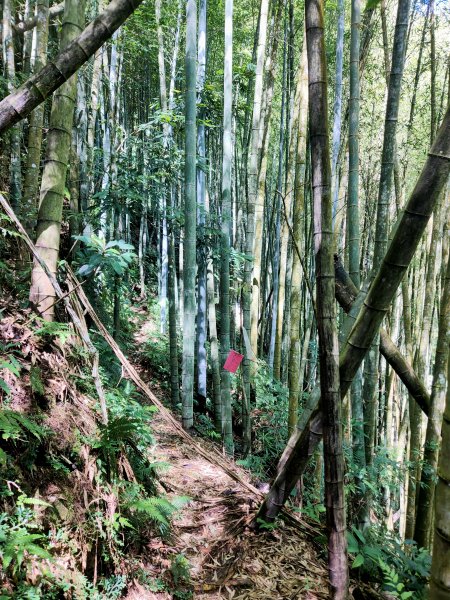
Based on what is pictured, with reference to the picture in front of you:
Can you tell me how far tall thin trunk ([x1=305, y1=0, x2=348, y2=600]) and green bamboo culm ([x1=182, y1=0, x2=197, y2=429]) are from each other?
7.25 ft

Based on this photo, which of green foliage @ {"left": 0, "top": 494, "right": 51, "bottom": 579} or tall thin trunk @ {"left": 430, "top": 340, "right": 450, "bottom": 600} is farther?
green foliage @ {"left": 0, "top": 494, "right": 51, "bottom": 579}

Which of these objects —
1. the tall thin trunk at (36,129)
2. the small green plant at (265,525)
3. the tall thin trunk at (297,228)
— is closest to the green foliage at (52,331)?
the small green plant at (265,525)

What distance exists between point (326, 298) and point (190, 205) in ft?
7.70

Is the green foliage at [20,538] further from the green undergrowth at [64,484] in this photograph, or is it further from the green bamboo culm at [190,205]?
the green bamboo culm at [190,205]

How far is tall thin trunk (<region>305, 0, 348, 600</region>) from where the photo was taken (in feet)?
3.56

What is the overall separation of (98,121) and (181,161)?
257cm

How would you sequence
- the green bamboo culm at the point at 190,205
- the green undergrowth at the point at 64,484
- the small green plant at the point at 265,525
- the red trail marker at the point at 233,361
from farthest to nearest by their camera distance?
1. the green bamboo culm at the point at 190,205
2. the red trail marker at the point at 233,361
3. the small green plant at the point at 265,525
4. the green undergrowth at the point at 64,484

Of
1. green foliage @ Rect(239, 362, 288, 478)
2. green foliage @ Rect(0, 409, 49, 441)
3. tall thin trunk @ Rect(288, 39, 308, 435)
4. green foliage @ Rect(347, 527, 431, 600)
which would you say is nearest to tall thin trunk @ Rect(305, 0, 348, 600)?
green foliage @ Rect(347, 527, 431, 600)

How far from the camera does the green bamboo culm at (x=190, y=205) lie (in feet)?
10.3

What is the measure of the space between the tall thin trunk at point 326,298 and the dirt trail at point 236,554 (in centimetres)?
57

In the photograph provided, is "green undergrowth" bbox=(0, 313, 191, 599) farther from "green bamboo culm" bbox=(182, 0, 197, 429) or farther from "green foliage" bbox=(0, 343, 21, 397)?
"green bamboo culm" bbox=(182, 0, 197, 429)

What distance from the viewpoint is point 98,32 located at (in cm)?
138

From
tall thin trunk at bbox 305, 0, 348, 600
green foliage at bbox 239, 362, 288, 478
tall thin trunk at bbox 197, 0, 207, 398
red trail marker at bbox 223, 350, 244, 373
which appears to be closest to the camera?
tall thin trunk at bbox 305, 0, 348, 600

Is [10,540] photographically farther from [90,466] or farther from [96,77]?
[96,77]
